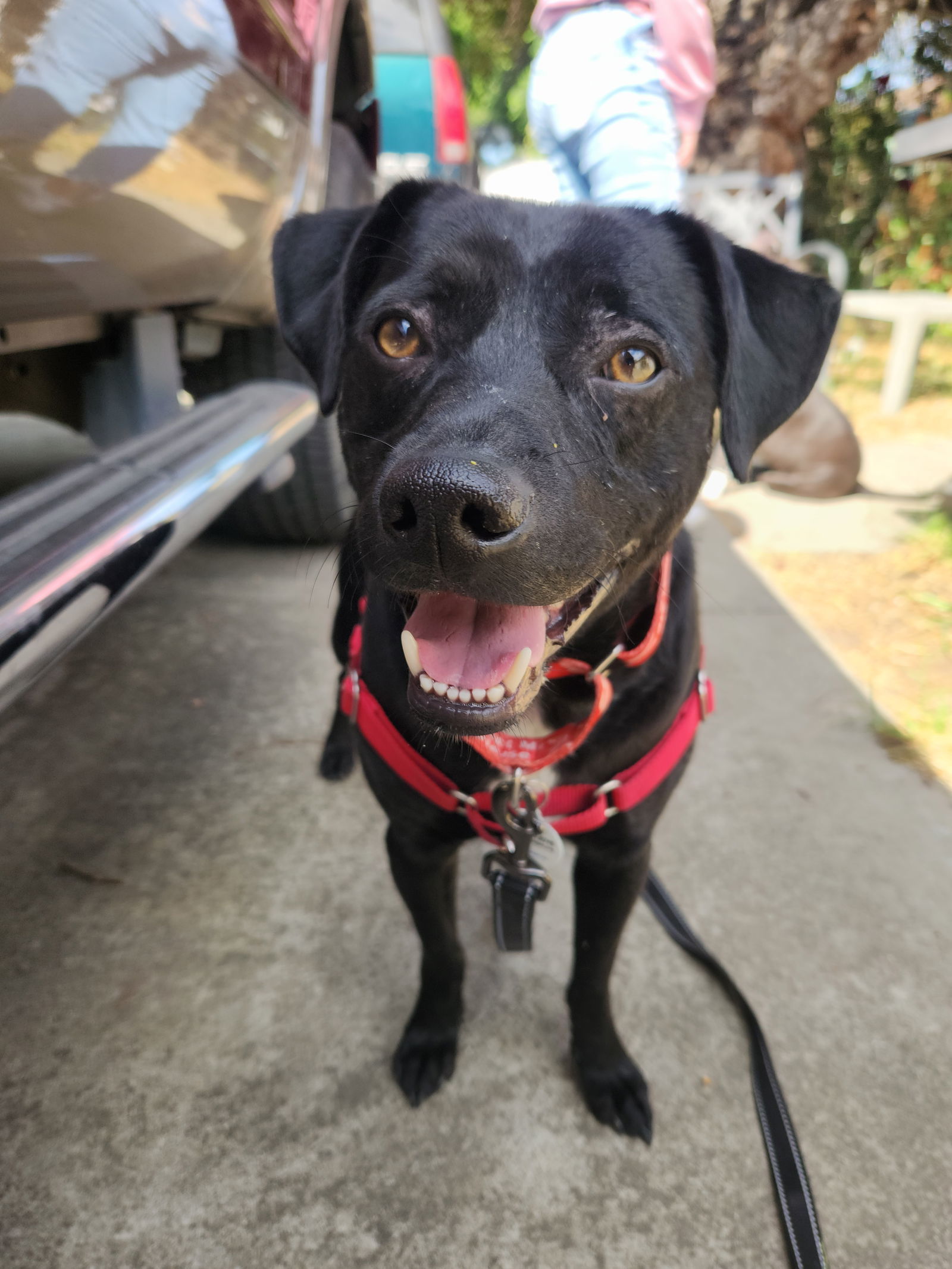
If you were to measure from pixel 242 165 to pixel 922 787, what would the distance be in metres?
2.41

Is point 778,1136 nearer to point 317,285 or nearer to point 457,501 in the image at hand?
point 457,501

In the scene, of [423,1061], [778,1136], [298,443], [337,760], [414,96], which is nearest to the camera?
[778,1136]

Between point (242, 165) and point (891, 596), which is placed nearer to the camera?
point (242, 165)

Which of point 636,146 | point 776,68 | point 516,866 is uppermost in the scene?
point 776,68

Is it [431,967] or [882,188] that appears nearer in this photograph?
[431,967]

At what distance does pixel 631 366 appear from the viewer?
1.25 metres

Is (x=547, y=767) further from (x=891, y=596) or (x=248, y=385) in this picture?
(x=891, y=596)

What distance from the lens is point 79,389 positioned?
6.49 ft

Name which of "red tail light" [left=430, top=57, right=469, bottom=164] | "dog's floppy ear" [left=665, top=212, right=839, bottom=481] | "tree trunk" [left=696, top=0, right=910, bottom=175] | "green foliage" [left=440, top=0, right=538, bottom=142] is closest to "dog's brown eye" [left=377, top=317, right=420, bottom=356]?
"dog's floppy ear" [left=665, top=212, right=839, bottom=481]

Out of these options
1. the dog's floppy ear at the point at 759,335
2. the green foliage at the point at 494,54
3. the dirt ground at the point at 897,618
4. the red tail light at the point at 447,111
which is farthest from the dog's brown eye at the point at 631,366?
the green foliage at the point at 494,54

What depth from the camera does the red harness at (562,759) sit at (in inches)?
52.5

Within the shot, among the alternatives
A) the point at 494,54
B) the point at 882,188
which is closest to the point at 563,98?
the point at 882,188

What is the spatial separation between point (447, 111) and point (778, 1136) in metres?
5.25

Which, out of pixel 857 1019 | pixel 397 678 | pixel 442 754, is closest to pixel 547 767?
pixel 442 754
